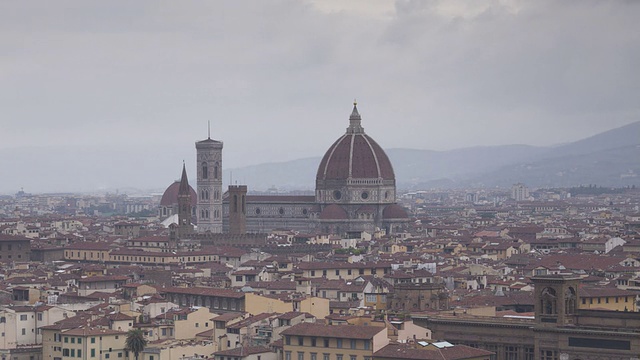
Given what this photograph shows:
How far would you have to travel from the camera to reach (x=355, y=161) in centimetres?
17088

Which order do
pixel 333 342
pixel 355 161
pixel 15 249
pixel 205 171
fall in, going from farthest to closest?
1. pixel 205 171
2. pixel 355 161
3. pixel 15 249
4. pixel 333 342

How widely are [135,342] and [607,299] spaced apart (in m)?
17.2

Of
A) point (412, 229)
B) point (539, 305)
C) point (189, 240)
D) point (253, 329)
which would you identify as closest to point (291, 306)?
point (253, 329)

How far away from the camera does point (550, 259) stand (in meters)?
99.4

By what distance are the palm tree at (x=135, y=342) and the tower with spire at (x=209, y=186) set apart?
357ft

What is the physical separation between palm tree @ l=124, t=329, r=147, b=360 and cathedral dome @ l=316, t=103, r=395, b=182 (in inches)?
4284

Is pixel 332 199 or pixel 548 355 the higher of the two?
pixel 332 199

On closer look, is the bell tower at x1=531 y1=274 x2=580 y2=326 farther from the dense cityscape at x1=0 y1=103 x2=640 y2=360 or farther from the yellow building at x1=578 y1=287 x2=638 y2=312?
the yellow building at x1=578 y1=287 x2=638 y2=312

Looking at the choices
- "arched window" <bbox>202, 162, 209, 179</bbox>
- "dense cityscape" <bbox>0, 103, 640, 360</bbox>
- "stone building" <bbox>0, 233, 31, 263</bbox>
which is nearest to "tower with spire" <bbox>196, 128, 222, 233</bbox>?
"arched window" <bbox>202, 162, 209, 179</bbox>

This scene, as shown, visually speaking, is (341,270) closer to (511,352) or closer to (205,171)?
(511,352)

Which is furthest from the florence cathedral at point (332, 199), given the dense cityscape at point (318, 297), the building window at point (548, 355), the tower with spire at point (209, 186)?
the building window at point (548, 355)

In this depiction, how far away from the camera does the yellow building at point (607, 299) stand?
6300cm

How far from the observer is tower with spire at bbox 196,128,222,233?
172375mm

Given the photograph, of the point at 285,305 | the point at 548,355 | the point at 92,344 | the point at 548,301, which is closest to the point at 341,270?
the point at 285,305
